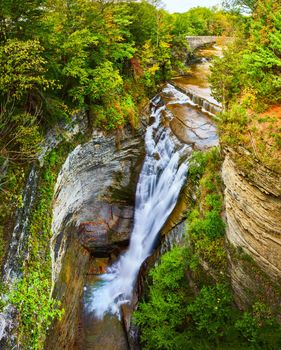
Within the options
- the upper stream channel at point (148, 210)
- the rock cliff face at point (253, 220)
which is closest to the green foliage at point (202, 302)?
the rock cliff face at point (253, 220)

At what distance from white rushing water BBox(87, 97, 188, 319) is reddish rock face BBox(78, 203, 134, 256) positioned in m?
0.47

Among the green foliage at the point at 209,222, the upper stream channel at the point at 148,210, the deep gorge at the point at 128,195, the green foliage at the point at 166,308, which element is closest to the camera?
the deep gorge at the point at 128,195

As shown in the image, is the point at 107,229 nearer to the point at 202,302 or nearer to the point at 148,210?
the point at 148,210

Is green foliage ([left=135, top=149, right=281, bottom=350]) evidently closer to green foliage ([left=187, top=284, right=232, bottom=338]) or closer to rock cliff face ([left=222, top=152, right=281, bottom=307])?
green foliage ([left=187, top=284, right=232, bottom=338])

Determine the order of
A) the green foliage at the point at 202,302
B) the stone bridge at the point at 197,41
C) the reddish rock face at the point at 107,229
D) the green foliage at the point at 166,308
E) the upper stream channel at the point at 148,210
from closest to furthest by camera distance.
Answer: the green foliage at the point at 202,302, the green foliage at the point at 166,308, the upper stream channel at the point at 148,210, the reddish rock face at the point at 107,229, the stone bridge at the point at 197,41

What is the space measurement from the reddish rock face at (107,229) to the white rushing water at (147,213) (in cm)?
47

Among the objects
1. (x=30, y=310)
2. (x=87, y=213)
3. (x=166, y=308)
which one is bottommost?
(x=166, y=308)

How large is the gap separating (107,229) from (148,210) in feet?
7.31

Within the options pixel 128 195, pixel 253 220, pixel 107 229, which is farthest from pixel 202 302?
pixel 128 195

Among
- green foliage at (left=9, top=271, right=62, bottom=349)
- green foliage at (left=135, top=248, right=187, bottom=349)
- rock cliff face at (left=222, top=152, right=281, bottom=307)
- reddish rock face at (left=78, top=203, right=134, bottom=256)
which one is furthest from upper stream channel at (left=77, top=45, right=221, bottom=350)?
green foliage at (left=9, top=271, right=62, bottom=349)

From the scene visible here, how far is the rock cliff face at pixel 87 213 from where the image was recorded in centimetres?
1037

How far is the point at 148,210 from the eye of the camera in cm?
1384

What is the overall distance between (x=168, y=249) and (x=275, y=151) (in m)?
6.59

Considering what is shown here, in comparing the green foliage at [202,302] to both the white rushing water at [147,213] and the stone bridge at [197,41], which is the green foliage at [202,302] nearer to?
the white rushing water at [147,213]
